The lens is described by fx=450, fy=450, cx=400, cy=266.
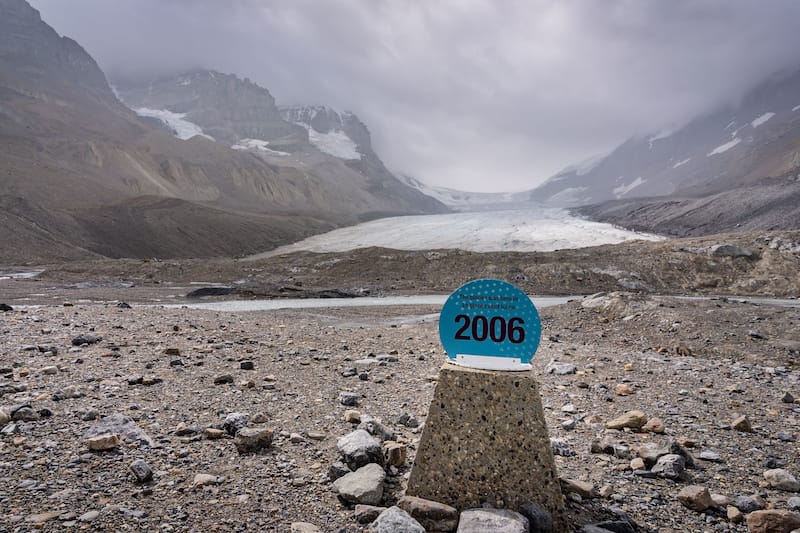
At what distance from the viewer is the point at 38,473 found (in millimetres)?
3758

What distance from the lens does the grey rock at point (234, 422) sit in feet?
16.2

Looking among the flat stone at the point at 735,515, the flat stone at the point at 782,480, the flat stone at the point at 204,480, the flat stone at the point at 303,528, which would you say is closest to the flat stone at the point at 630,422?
the flat stone at the point at 782,480

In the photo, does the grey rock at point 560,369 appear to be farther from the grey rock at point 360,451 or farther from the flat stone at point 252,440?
the flat stone at point 252,440

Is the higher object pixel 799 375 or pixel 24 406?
pixel 24 406

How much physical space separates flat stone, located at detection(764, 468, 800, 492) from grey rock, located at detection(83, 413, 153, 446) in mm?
5922

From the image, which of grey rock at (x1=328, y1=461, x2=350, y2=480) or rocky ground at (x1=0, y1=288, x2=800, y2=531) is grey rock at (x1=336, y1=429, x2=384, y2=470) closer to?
grey rock at (x1=328, y1=461, x2=350, y2=480)

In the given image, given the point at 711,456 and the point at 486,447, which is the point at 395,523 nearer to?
the point at 486,447

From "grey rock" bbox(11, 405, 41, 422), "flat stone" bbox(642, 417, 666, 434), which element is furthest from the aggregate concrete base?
"grey rock" bbox(11, 405, 41, 422)

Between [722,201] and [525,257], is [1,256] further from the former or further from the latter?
[722,201]

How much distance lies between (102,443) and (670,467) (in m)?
5.35

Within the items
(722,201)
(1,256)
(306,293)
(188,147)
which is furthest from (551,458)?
(188,147)

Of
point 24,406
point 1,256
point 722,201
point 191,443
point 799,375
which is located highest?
point 722,201

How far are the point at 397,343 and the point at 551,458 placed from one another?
8.41m

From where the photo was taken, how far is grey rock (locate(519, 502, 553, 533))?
10.9ft
